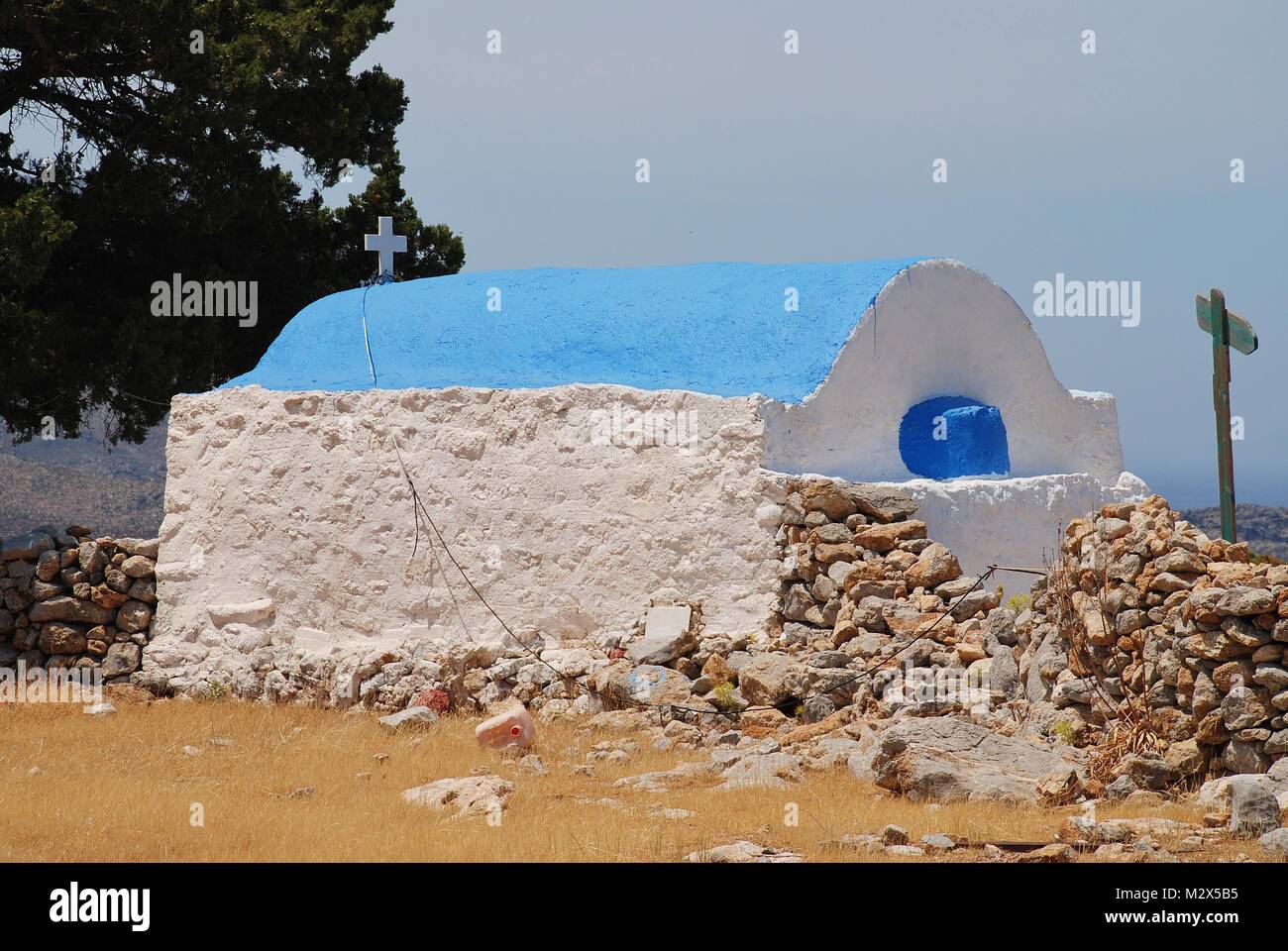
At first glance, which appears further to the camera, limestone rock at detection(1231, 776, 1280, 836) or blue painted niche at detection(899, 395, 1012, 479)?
blue painted niche at detection(899, 395, 1012, 479)

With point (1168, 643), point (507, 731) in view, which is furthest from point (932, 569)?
point (507, 731)

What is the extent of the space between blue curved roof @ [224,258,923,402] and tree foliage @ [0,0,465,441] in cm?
318

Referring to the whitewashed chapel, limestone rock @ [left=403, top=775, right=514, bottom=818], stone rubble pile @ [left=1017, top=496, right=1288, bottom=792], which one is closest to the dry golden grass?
limestone rock @ [left=403, top=775, right=514, bottom=818]

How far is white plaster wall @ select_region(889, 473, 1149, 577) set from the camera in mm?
10523

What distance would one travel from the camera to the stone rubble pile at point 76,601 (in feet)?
39.3

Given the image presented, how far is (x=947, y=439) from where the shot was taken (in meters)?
11.1

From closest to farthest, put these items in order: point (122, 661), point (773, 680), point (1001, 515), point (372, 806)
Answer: point (372, 806) < point (773, 680) < point (1001, 515) < point (122, 661)

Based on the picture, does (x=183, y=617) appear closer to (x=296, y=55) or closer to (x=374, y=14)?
(x=296, y=55)

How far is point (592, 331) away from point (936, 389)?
259 centimetres

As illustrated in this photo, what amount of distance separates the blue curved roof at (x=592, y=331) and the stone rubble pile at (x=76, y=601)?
1768 millimetres

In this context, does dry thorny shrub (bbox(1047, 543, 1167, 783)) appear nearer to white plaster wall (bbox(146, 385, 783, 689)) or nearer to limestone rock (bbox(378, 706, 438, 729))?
white plaster wall (bbox(146, 385, 783, 689))

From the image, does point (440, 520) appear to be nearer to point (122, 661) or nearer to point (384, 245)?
point (122, 661)

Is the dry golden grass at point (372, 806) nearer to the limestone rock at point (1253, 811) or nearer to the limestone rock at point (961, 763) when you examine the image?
the limestone rock at point (961, 763)

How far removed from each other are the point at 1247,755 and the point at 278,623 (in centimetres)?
706
